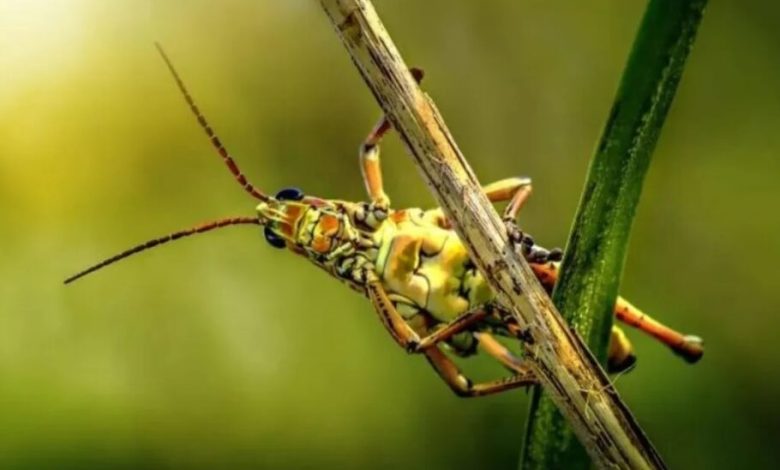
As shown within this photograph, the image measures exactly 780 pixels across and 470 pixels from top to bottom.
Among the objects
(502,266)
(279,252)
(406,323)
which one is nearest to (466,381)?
(406,323)

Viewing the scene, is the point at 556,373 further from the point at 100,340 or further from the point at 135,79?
the point at 135,79

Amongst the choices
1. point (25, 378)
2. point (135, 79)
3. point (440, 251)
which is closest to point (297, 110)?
point (135, 79)

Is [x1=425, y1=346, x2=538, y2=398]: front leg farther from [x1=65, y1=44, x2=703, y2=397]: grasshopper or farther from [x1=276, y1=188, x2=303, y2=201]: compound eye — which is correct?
[x1=276, y1=188, x2=303, y2=201]: compound eye

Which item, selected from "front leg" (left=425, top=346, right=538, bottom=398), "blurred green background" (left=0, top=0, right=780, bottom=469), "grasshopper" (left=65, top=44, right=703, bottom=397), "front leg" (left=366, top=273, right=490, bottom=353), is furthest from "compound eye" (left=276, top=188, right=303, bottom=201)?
"blurred green background" (left=0, top=0, right=780, bottom=469)

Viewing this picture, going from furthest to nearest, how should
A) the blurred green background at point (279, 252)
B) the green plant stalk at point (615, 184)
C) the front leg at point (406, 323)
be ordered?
the blurred green background at point (279, 252), the front leg at point (406, 323), the green plant stalk at point (615, 184)

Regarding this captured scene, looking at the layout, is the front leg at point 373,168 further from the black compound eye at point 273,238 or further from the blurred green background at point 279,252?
the blurred green background at point 279,252

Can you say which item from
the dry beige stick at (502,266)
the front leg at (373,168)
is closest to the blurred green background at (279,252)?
the front leg at (373,168)
